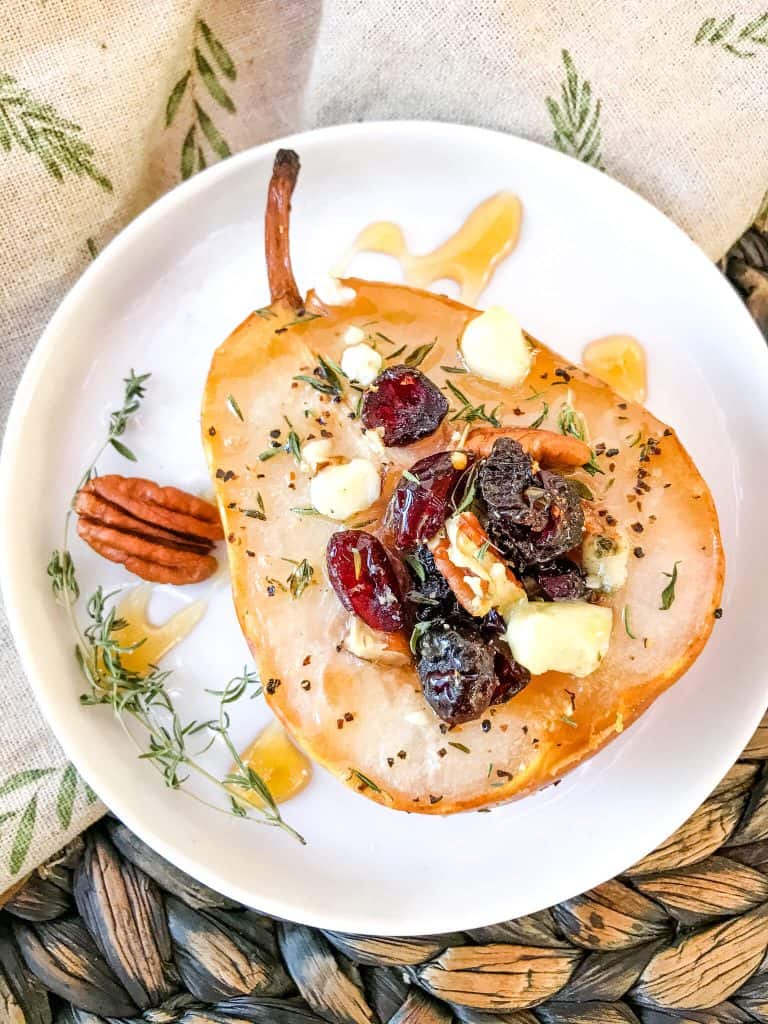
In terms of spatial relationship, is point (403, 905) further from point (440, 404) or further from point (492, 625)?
point (440, 404)

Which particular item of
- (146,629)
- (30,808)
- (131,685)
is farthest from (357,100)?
(30,808)

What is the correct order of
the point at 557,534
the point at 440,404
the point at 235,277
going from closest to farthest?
the point at 557,534 → the point at 440,404 → the point at 235,277

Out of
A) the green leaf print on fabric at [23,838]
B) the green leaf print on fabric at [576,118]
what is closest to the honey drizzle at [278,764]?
the green leaf print on fabric at [23,838]

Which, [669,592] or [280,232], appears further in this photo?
[280,232]

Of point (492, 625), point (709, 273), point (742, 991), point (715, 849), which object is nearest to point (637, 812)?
point (715, 849)

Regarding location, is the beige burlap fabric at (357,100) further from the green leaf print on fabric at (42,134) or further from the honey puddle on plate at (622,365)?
the honey puddle on plate at (622,365)

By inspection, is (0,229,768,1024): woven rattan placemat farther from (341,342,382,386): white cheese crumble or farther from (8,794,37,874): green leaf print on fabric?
(341,342,382,386): white cheese crumble

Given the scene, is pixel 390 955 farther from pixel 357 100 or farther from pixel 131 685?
pixel 357 100

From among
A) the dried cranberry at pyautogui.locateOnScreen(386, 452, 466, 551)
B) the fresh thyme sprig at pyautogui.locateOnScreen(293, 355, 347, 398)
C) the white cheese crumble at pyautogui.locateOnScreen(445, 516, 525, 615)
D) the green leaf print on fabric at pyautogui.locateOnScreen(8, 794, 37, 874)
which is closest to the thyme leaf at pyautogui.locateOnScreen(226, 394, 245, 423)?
the fresh thyme sprig at pyautogui.locateOnScreen(293, 355, 347, 398)
